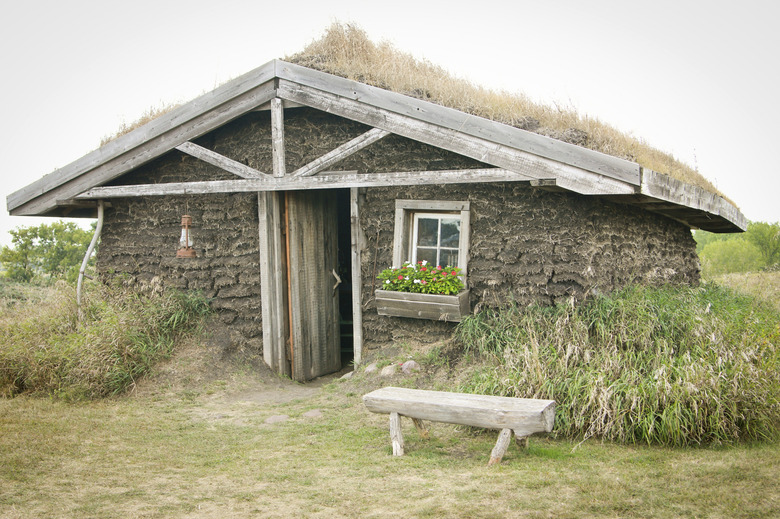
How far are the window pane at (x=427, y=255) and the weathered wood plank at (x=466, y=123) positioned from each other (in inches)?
68.1

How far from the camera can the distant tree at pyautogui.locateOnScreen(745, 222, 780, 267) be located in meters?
17.0

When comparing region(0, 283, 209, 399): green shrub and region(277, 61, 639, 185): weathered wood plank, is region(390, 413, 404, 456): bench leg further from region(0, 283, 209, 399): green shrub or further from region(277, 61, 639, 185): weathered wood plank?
region(0, 283, 209, 399): green shrub

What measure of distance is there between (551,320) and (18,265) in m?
15.7

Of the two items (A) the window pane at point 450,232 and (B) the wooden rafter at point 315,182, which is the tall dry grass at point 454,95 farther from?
(A) the window pane at point 450,232

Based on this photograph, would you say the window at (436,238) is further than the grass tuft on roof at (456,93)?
Yes

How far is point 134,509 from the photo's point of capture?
4.18 meters

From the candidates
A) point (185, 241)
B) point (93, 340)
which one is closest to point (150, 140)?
point (185, 241)

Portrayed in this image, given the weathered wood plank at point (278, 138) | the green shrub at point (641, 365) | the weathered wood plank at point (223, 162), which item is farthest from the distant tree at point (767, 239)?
the weathered wood plank at point (223, 162)

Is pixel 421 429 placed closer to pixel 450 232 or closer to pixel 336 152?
pixel 450 232

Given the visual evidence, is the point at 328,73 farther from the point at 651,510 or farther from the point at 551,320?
the point at 651,510

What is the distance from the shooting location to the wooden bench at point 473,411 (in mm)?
4676

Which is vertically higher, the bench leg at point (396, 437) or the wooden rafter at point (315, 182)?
the wooden rafter at point (315, 182)

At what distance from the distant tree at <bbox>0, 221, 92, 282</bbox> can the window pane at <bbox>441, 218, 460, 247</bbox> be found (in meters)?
12.5

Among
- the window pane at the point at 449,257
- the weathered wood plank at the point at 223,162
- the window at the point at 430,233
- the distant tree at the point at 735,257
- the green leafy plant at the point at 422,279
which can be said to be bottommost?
the distant tree at the point at 735,257
